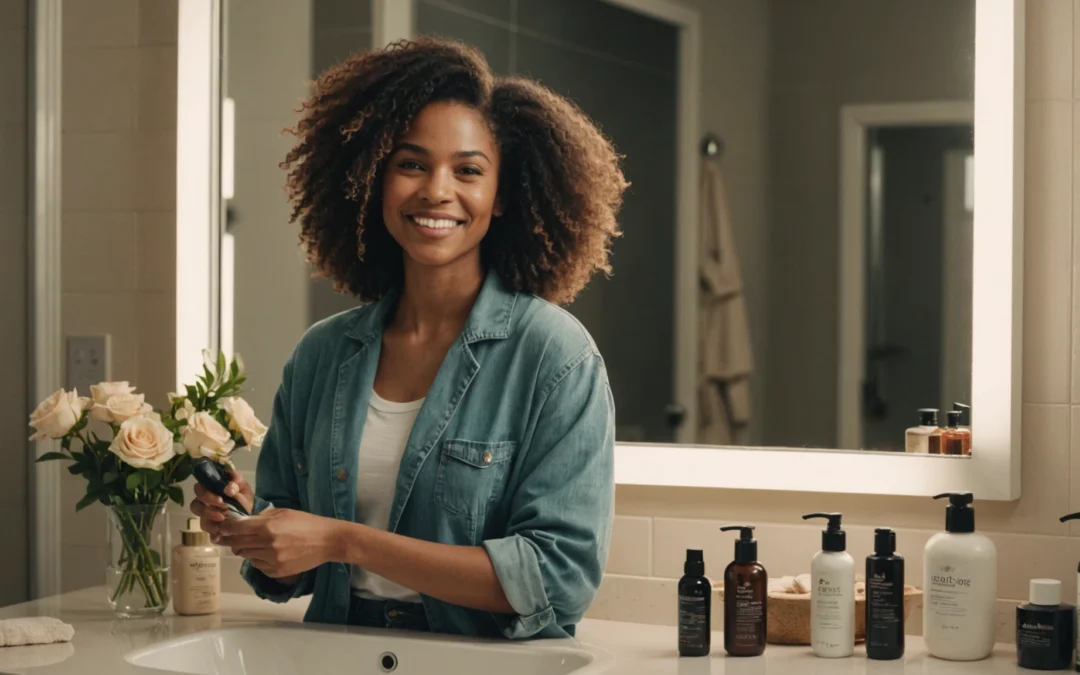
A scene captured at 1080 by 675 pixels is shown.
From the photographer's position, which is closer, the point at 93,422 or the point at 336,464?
the point at 336,464

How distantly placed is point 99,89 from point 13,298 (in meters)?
0.39

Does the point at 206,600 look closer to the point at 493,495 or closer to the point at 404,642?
the point at 404,642

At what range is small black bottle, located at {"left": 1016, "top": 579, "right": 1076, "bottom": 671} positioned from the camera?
4.96 ft

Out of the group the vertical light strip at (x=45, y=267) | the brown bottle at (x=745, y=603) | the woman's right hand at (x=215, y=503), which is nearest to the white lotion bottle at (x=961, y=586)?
the brown bottle at (x=745, y=603)

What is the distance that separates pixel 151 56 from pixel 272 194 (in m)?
0.31

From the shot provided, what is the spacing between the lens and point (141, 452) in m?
1.74

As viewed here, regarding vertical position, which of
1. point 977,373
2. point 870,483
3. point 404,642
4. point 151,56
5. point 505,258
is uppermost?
point 151,56

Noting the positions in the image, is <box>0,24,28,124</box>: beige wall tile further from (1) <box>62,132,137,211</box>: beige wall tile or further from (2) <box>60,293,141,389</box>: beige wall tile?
(2) <box>60,293,141,389</box>: beige wall tile

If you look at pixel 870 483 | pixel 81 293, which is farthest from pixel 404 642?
pixel 81 293

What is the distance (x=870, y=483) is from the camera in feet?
5.79

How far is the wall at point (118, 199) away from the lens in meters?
2.18

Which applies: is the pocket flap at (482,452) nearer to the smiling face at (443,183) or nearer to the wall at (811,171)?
the smiling face at (443,183)

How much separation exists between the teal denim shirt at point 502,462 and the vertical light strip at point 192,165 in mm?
512

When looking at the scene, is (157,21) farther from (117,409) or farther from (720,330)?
(720,330)
